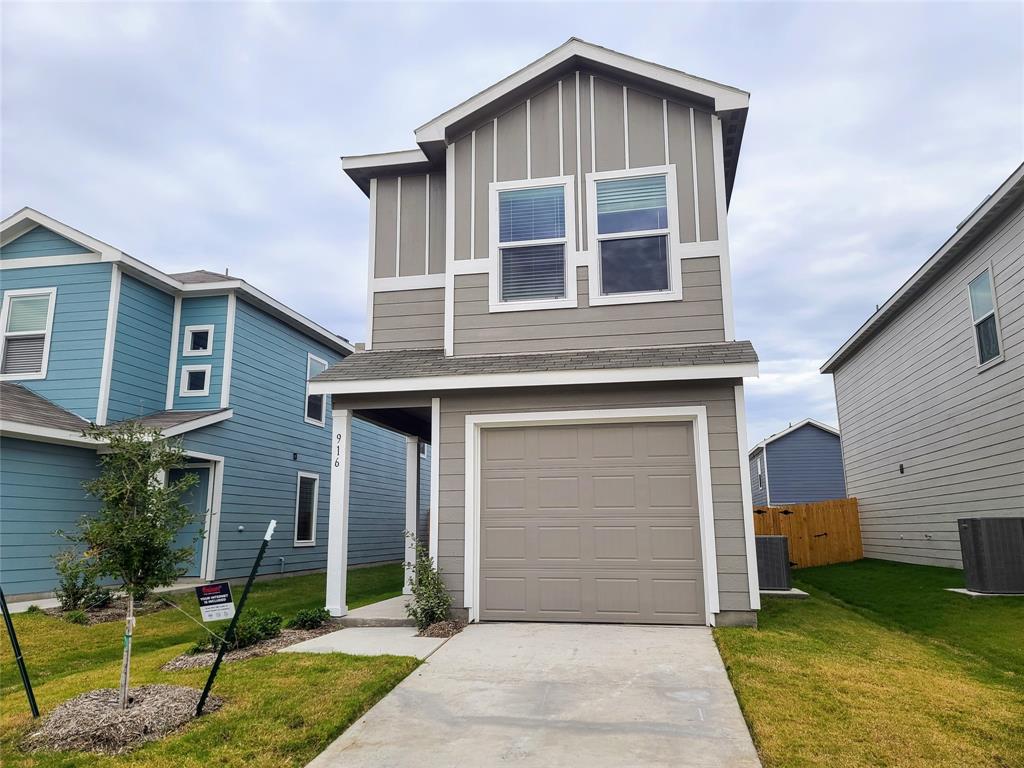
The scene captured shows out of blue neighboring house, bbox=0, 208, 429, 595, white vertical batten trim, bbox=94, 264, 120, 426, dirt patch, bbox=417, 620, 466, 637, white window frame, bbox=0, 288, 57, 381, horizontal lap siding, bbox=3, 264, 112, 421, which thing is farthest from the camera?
white window frame, bbox=0, 288, 57, 381

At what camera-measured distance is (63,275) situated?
11828 millimetres

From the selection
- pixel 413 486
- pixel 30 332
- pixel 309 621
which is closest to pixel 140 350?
pixel 30 332

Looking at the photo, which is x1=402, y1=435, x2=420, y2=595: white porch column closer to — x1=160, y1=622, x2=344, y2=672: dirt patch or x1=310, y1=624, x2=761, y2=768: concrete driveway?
x1=160, y1=622, x2=344, y2=672: dirt patch

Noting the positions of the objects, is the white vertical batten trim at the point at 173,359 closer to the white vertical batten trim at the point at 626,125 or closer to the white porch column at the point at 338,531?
the white porch column at the point at 338,531

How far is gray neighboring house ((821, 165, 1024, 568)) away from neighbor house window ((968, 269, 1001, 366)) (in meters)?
0.02

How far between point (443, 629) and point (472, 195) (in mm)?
5287

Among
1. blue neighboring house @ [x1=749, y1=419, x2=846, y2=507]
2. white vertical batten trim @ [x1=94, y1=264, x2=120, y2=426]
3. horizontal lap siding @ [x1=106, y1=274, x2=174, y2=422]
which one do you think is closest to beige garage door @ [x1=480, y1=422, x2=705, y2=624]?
white vertical batten trim @ [x1=94, y1=264, x2=120, y2=426]

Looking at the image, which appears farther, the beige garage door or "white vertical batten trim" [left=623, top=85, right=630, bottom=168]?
"white vertical batten trim" [left=623, top=85, right=630, bottom=168]

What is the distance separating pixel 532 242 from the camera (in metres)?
8.33

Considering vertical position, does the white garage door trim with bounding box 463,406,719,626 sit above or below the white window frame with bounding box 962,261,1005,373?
below

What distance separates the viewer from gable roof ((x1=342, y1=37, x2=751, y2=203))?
25.9 ft

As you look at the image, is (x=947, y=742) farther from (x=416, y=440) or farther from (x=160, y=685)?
(x=416, y=440)

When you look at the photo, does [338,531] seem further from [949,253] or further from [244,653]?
[949,253]

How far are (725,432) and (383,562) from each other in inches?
495
